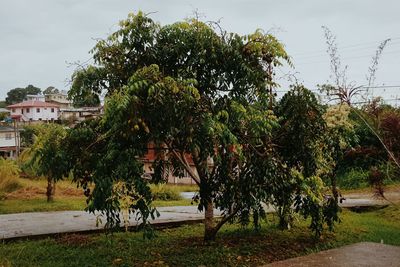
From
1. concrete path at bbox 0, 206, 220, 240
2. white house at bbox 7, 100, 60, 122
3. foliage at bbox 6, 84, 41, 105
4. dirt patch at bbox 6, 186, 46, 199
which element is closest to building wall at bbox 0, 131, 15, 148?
white house at bbox 7, 100, 60, 122

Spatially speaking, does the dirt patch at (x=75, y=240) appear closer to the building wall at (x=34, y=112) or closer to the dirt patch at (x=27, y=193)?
the dirt patch at (x=27, y=193)

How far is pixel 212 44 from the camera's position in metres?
5.78

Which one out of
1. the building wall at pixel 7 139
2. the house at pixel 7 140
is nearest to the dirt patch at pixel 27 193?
the house at pixel 7 140

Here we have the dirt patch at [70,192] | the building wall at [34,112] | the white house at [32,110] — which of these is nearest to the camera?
the dirt patch at [70,192]

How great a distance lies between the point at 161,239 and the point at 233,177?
7.13ft

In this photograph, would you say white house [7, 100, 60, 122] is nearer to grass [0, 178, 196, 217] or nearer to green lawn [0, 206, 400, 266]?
grass [0, 178, 196, 217]

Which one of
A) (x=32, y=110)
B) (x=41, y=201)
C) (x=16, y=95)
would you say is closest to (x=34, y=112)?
(x=32, y=110)

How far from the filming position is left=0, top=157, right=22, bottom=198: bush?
46.6ft

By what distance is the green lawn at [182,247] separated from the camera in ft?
20.2

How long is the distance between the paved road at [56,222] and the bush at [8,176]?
4031mm

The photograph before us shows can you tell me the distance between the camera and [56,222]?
9.41 metres

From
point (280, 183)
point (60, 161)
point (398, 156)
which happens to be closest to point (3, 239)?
point (60, 161)

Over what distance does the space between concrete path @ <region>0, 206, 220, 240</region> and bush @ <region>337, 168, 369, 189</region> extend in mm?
11553

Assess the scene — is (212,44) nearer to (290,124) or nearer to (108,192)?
(290,124)
